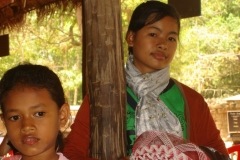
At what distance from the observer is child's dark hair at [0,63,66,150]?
159cm

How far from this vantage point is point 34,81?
5.26 feet

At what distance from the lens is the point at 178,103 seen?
1.79 metres

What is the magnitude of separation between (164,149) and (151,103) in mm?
585

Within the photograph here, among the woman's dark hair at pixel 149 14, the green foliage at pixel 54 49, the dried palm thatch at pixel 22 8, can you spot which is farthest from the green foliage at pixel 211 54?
the woman's dark hair at pixel 149 14

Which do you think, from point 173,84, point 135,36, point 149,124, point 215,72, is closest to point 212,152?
point 149,124

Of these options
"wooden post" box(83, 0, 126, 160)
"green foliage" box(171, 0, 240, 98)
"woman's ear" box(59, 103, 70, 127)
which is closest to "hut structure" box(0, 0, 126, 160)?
"wooden post" box(83, 0, 126, 160)

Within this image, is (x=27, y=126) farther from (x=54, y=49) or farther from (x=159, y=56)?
(x=54, y=49)

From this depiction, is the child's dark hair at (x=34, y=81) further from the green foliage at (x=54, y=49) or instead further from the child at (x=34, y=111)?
the green foliage at (x=54, y=49)

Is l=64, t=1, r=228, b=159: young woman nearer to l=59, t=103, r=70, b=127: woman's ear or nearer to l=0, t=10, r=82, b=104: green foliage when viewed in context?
l=59, t=103, r=70, b=127: woman's ear

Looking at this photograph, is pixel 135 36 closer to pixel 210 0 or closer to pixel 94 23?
pixel 94 23

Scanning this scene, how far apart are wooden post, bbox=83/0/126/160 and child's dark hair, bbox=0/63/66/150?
0.14 meters

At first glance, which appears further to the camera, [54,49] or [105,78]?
[54,49]

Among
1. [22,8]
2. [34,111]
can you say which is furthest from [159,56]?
[22,8]

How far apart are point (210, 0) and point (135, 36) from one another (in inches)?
543
